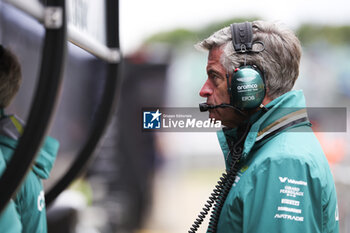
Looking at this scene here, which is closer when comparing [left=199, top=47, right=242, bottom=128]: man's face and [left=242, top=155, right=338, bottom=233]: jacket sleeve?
[left=242, top=155, right=338, bottom=233]: jacket sleeve

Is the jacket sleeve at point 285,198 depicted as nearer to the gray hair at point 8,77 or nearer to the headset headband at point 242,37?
the headset headband at point 242,37

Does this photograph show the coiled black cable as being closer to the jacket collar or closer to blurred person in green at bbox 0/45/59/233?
the jacket collar

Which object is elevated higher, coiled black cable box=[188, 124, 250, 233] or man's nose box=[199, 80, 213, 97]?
man's nose box=[199, 80, 213, 97]

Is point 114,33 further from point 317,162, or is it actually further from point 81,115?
point 81,115

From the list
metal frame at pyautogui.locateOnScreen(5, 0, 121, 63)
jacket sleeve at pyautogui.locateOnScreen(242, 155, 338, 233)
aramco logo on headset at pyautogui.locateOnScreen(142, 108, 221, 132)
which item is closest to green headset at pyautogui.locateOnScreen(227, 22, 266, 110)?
aramco logo on headset at pyautogui.locateOnScreen(142, 108, 221, 132)

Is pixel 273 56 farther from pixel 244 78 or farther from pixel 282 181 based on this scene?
pixel 282 181

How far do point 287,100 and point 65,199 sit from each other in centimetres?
170

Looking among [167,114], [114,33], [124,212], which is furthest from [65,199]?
[124,212]

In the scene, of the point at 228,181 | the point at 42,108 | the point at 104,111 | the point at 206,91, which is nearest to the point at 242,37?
the point at 206,91

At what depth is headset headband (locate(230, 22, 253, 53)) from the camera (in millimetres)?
1661

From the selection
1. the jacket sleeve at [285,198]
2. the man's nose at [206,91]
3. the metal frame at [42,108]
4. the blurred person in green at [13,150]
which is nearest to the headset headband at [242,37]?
the man's nose at [206,91]

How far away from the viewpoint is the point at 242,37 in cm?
167

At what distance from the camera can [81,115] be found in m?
5.22

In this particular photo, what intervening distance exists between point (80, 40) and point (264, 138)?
28.2 inches
